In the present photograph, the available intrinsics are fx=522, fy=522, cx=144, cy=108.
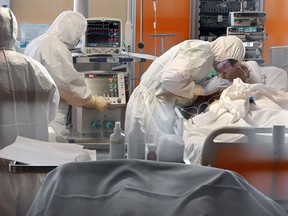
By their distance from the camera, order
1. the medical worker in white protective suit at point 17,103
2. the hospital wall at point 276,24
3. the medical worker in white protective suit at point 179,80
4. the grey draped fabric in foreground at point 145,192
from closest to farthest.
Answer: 1. the grey draped fabric in foreground at point 145,192
2. the medical worker in white protective suit at point 17,103
3. the medical worker in white protective suit at point 179,80
4. the hospital wall at point 276,24

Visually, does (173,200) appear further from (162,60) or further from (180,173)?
(162,60)

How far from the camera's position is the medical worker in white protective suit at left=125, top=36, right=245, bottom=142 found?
3.22 m

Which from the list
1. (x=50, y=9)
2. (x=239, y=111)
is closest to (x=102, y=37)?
(x=239, y=111)

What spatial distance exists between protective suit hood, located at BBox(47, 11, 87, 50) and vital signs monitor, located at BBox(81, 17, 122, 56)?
16 cm

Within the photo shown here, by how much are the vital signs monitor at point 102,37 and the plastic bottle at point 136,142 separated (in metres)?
2.01

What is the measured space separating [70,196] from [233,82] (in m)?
2.36

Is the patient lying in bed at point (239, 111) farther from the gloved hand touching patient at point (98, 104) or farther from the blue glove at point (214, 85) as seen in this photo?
the gloved hand touching patient at point (98, 104)

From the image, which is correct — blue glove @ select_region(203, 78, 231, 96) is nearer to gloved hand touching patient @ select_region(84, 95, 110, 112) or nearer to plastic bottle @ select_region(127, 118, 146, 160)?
gloved hand touching patient @ select_region(84, 95, 110, 112)

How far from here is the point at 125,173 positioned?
111 centimetres

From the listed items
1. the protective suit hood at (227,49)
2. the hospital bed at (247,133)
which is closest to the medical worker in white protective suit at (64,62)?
the hospital bed at (247,133)

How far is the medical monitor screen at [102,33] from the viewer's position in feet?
12.3

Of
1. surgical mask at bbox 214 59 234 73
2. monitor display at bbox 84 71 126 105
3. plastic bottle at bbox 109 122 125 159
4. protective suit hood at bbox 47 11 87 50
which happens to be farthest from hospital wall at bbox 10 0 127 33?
plastic bottle at bbox 109 122 125 159

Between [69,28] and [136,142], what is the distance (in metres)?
1.92

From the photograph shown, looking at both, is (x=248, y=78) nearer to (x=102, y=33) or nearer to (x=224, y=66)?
(x=224, y=66)
